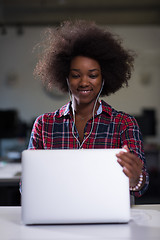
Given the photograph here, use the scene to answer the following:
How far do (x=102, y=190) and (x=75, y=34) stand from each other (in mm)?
958

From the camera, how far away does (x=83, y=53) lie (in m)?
1.59

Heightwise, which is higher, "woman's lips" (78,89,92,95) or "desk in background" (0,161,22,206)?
"woman's lips" (78,89,92,95)

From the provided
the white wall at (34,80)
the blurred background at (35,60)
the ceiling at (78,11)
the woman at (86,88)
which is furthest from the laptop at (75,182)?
the white wall at (34,80)

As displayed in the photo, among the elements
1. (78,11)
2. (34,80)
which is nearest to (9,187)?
(34,80)

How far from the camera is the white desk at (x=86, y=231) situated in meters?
0.94

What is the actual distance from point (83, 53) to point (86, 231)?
2.90ft

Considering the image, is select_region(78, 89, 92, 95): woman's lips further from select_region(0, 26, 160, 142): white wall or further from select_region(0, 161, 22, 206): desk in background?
select_region(0, 26, 160, 142): white wall

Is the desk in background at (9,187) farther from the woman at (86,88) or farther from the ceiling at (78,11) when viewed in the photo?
the ceiling at (78,11)

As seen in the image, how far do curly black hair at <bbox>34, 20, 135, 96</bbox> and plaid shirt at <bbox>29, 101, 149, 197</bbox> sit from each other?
18cm

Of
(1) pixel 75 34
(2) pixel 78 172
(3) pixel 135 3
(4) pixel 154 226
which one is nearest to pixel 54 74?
(1) pixel 75 34

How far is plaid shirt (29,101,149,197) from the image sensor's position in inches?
63.6

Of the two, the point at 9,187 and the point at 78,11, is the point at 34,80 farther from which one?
the point at 9,187

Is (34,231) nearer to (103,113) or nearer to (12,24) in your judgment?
(103,113)

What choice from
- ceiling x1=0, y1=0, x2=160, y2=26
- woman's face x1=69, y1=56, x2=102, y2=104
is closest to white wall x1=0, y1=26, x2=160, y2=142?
ceiling x1=0, y1=0, x2=160, y2=26
